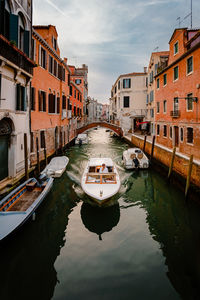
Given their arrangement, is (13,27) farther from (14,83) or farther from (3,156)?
(3,156)

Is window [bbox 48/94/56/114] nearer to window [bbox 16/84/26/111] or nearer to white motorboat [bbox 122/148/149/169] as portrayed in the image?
window [bbox 16/84/26/111]

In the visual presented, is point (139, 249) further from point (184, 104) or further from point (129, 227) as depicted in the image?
point (184, 104)

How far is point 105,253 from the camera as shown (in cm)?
530

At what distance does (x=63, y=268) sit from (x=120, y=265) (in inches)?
55.8

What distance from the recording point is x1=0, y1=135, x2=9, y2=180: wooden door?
848 cm

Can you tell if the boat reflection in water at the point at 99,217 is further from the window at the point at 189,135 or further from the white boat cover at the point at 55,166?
the window at the point at 189,135

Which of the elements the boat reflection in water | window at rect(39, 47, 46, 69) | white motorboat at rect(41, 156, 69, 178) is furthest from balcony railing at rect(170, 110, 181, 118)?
window at rect(39, 47, 46, 69)

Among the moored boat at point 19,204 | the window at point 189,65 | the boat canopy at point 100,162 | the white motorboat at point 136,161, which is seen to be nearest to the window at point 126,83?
the window at point 189,65

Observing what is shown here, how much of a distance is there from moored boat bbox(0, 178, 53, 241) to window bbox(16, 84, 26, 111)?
12.4 feet

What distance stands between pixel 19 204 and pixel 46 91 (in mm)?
9590

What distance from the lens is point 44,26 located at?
15.3 meters

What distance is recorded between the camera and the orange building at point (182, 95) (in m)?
11.6

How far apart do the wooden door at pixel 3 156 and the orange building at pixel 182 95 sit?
9884mm

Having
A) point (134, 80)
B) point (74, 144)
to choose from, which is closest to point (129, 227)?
point (74, 144)
